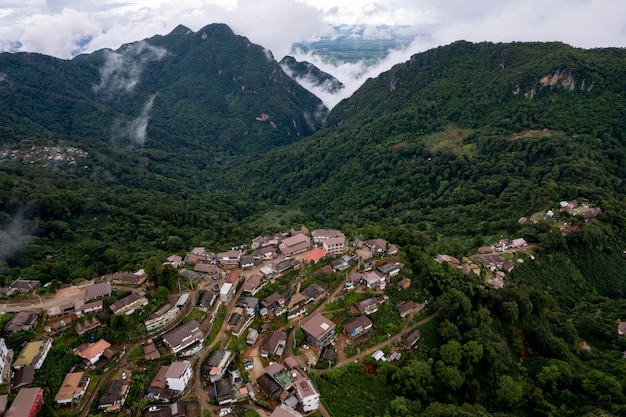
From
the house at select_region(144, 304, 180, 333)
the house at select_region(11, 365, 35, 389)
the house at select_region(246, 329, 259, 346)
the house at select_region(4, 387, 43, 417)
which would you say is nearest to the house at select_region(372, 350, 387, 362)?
the house at select_region(246, 329, 259, 346)

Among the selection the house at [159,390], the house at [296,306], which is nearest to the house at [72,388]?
the house at [159,390]

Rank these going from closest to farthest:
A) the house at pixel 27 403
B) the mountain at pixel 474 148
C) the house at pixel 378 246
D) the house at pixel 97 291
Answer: the house at pixel 27 403 < the house at pixel 97 291 < the house at pixel 378 246 < the mountain at pixel 474 148

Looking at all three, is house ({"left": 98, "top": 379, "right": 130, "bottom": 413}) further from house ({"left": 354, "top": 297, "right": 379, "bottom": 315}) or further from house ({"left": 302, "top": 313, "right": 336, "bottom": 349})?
house ({"left": 354, "top": 297, "right": 379, "bottom": 315})

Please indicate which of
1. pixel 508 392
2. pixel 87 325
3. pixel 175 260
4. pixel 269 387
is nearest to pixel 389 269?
pixel 508 392

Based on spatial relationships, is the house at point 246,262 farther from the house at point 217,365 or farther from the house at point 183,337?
the house at point 217,365

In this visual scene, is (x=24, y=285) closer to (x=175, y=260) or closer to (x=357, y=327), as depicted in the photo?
(x=175, y=260)

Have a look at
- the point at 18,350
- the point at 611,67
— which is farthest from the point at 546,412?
the point at 611,67

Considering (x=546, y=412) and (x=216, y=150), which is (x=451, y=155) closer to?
(x=546, y=412)
